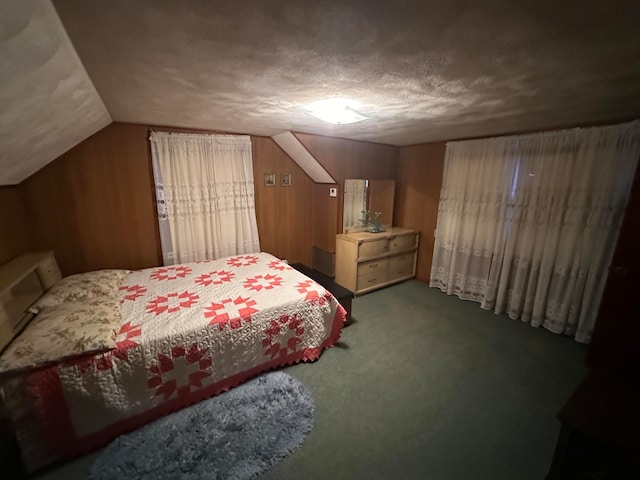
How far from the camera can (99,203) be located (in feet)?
8.37

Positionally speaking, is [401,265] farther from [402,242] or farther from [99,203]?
[99,203]

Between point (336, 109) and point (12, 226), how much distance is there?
273 centimetres

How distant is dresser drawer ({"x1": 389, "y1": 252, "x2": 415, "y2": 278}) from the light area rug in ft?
7.42

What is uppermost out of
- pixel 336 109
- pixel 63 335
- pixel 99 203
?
pixel 336 109

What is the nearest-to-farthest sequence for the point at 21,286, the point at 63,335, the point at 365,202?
the point at 63,335 → the point at 21,286 → the point at 365,202

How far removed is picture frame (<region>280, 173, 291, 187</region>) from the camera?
3.54 metres

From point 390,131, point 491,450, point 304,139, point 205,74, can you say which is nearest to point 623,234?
point 491,450

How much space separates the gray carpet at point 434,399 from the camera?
144cm

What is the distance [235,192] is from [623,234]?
3.33m

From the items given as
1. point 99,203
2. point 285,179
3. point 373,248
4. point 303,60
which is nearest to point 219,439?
point 303,60

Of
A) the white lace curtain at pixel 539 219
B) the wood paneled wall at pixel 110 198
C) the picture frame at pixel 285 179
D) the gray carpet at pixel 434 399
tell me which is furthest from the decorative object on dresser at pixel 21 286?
the white lace curtain at pixel 539 219

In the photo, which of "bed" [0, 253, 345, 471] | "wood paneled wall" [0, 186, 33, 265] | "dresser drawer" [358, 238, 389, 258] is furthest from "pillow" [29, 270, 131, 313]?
"dresser drawer" [358, 238, 389, 258]

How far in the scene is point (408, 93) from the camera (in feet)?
5.13

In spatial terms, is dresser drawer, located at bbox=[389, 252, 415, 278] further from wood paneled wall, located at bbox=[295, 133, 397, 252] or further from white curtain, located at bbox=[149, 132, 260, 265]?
white curtain, located at bbox=[149, 132, 260, 265]
